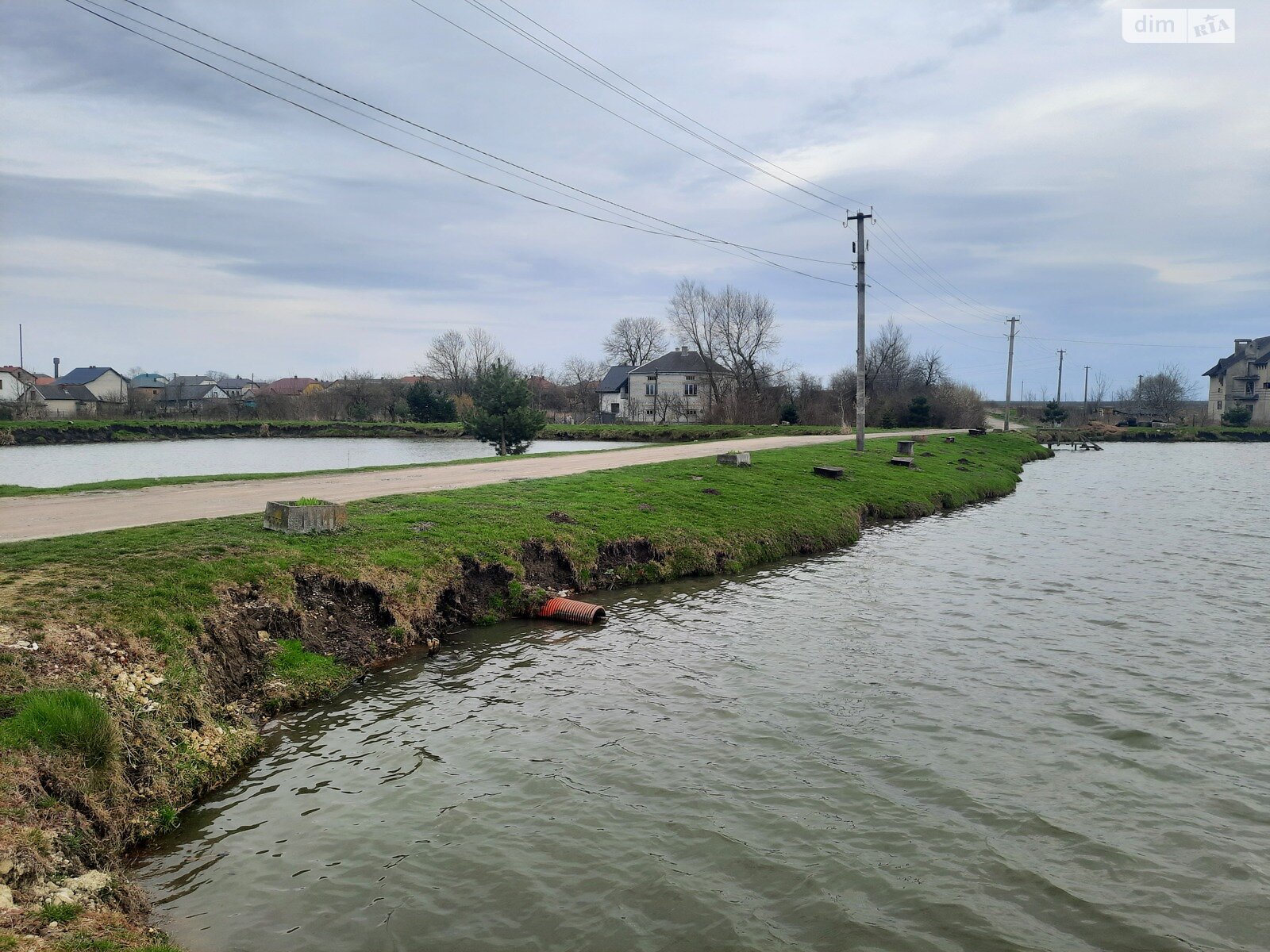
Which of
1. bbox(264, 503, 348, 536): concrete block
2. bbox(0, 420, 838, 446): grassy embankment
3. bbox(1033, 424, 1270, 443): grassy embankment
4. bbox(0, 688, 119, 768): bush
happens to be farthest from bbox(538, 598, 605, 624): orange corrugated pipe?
bbox(1033, 424, 1270, 443): grassy embankment

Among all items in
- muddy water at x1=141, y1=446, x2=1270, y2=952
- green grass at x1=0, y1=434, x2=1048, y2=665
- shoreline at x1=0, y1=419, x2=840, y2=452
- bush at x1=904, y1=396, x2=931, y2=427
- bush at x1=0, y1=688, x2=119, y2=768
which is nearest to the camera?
muddy water at x1=141, y1=446, x2=1270, y2=952

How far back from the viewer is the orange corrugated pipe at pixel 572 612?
13.0 meters

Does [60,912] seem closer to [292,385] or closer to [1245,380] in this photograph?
[1245,380]

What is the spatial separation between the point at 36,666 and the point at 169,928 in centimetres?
316

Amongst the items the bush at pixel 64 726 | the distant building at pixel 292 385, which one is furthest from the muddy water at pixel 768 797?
the distant building at pixel 292 385

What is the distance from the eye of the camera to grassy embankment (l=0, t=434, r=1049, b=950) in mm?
5840

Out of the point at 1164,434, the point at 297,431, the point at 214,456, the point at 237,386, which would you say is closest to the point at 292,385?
the point at 237,386

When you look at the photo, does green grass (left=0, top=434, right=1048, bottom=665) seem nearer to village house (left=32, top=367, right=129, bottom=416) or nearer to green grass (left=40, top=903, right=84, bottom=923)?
green grass (left=40, top=903, right=84, bottom=923)

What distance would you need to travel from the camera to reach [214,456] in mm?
48625

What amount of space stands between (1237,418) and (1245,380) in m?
14.6

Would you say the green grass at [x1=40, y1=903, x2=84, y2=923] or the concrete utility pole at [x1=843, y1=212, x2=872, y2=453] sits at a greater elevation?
the concrete utility pole at [x1=843, y1=212, x2=872, y2=453]

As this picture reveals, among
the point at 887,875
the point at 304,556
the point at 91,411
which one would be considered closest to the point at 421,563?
the point at 304,556

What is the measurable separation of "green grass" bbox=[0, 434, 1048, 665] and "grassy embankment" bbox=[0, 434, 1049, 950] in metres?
0.04

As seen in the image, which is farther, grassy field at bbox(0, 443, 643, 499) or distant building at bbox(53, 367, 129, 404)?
distant building at bbox(53, 367, 129, 404)
